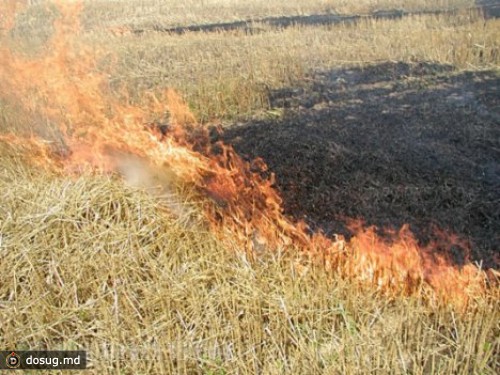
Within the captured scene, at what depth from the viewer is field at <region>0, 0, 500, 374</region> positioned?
11.0ft

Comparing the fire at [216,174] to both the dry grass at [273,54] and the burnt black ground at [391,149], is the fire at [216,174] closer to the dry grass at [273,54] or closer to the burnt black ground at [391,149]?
the burnt black ground at [391,149]

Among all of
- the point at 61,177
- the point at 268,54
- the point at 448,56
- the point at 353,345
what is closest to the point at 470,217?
the point at 353,345

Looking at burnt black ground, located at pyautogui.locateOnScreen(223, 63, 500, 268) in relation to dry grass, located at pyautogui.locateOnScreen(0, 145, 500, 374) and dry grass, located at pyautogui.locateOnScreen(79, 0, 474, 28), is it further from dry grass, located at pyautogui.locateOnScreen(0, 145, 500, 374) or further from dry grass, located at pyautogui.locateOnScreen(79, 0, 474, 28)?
dry grass, located at pyautogui.locateOnScreen(79, 0, 474, 28)

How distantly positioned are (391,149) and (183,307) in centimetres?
461

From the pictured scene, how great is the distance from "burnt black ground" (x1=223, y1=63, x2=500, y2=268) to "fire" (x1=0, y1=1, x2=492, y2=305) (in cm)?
34

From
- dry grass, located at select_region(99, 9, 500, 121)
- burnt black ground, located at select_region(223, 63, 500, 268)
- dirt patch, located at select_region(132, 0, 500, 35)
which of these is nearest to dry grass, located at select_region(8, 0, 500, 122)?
dry grass, located at select_region(99, 9, 500, 121)

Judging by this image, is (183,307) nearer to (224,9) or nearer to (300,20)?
(300,20)

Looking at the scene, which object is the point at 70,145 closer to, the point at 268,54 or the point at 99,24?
the point at 268,54

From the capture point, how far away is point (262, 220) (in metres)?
4.54

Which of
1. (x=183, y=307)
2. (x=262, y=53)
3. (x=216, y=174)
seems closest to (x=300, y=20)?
(x=262, y=53)

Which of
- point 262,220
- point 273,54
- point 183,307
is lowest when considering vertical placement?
point 183,307

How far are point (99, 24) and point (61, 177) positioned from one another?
1755 centimetres

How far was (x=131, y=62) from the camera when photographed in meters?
13.0

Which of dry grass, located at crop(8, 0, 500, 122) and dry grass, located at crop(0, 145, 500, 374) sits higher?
dry grass, located at crop(8, 0, 500, 122)
